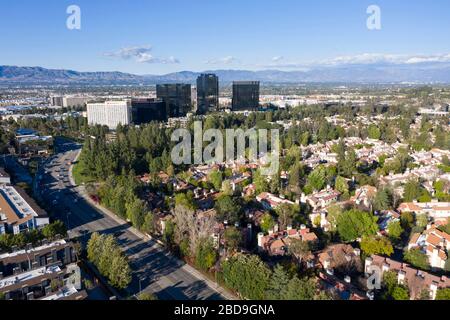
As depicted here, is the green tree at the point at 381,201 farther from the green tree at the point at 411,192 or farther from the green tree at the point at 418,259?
the green tree at the point at 418,259

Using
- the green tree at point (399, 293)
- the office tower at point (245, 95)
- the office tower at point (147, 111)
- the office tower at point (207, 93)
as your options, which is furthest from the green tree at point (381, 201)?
the office tower at point (245, 95)

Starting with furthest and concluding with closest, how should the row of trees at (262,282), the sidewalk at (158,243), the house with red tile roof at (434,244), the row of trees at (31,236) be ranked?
the row of trees at (31,236)
the house with red tile roof at (434,244)
the sidewalk at (158,243)
the row of trees at (262,282)

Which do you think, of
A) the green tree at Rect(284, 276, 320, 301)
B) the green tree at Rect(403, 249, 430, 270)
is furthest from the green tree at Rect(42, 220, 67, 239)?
the green tree at Rect(403, 249, 430, 270)

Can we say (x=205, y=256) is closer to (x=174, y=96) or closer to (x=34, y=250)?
(x=34, y=250)

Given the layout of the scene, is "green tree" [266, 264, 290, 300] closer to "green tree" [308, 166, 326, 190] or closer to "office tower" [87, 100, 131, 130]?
"green tree" [308, 166, 326, 190]

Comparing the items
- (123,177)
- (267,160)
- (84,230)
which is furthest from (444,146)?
(84,230)

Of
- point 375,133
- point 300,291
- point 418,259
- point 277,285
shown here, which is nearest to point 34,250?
point 277,285
